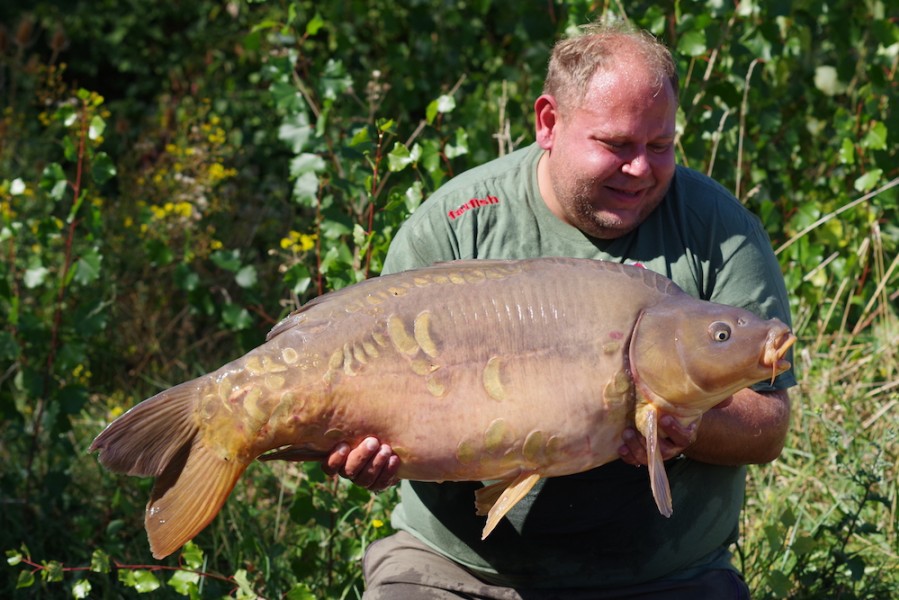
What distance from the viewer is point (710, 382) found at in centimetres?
206

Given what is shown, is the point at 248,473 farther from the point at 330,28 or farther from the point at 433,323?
the point at 330,28

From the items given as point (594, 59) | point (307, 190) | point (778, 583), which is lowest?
point (778, 583)

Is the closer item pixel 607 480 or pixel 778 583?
pixel 607 480

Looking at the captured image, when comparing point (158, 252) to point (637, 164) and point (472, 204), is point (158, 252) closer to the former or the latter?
point (472, 204)

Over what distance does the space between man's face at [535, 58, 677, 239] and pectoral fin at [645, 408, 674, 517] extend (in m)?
0.53

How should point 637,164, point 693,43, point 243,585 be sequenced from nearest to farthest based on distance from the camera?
point 637,164 → point 243,585 → point 693,43

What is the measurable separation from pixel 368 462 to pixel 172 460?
33cm

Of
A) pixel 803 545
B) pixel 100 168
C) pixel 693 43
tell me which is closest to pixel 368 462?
pixel 803 545

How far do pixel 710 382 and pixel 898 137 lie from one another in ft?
7.29

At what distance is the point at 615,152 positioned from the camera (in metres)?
2.39

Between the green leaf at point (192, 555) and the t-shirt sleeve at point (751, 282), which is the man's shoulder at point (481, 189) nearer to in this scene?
the t-shirt sleeve at point (751, 282)

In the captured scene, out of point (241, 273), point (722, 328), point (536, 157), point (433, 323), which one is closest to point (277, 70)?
point (241, 273)

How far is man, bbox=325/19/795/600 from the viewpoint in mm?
2381

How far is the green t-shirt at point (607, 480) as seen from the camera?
2.43 m
